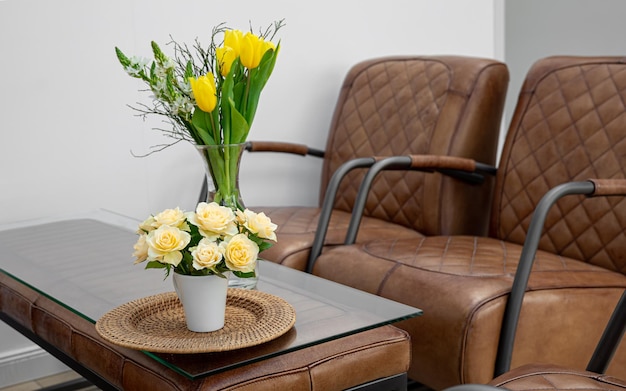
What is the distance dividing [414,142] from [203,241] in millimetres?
1214

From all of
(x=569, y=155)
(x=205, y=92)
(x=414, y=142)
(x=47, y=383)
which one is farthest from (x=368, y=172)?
(x=47, y=383)

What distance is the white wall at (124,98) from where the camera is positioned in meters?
2.05

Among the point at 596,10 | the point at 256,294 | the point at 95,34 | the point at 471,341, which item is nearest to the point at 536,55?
the point at 596,10

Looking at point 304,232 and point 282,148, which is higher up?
point 282,148

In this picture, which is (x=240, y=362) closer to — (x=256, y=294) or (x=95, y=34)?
(x=256, y=294)

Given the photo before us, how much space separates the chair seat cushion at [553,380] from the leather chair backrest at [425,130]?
0.99m

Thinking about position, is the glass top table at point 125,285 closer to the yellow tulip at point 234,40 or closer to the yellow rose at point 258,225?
the yellow rose at point 258,225

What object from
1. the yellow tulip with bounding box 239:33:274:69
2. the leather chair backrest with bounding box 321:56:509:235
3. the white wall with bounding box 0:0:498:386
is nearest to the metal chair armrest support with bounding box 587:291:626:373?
the yellow tulip with bounding box 239:33:274:69

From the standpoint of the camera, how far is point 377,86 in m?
2.33

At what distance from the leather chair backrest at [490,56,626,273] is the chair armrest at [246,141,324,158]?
0.61 metres

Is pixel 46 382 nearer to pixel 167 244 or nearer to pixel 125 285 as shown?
pixel 125 285

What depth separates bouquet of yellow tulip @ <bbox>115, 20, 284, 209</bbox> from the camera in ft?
4.11

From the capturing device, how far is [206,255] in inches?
40.9

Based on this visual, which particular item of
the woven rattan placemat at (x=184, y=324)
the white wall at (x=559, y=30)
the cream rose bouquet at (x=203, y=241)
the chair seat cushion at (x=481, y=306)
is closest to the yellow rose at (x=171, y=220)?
the cream rose bouquet at (x=203, y=241)
